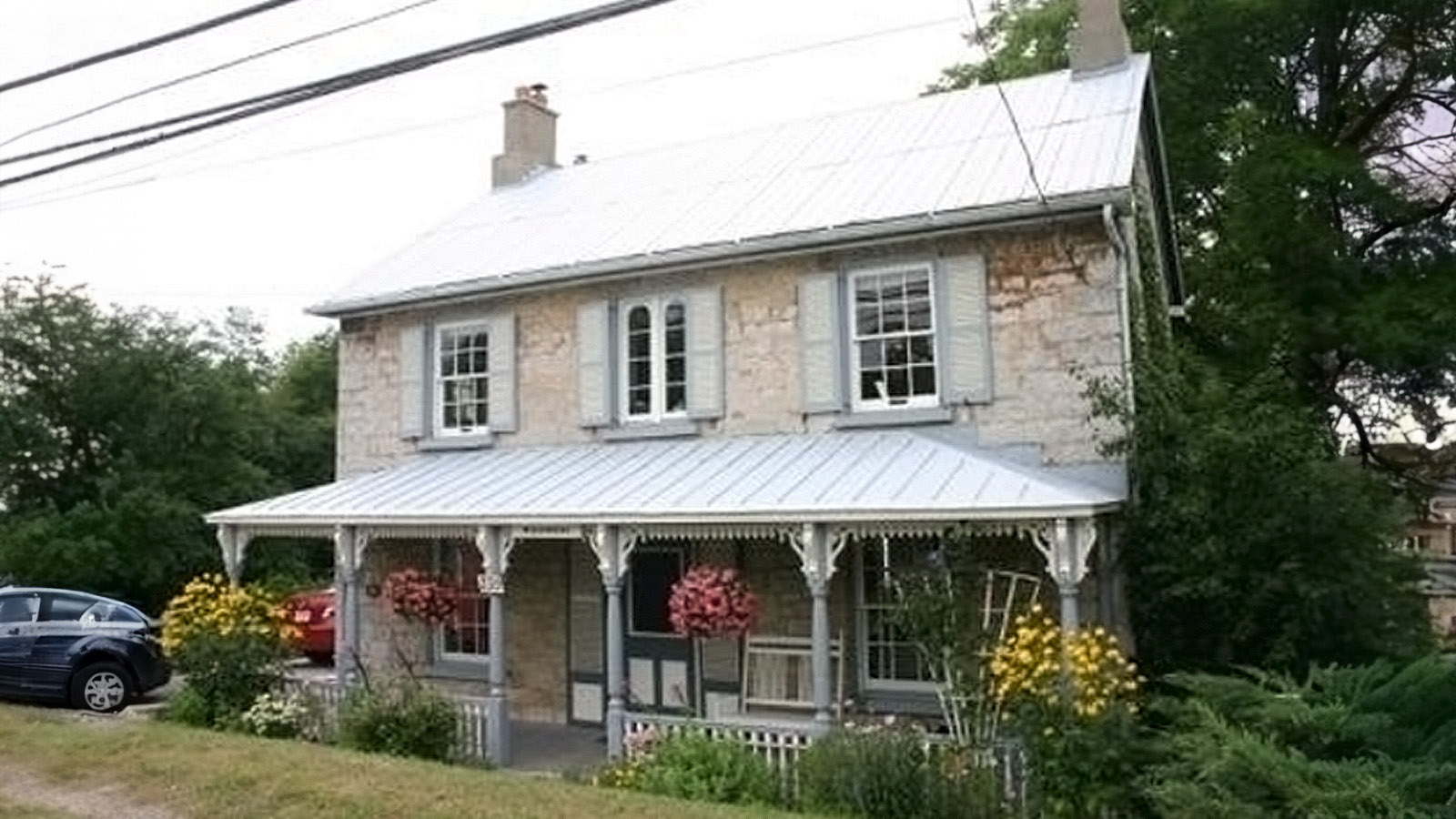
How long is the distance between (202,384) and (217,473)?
2.12 metres

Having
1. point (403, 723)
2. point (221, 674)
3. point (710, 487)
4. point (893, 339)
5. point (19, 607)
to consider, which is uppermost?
point (893, 339)

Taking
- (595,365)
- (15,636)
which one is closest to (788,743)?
(595,365)

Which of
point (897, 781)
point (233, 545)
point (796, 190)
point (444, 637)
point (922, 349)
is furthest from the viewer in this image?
point (444, 637)

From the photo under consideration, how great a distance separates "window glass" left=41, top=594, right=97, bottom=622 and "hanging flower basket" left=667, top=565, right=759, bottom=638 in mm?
8650

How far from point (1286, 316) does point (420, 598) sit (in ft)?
44.6

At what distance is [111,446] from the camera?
28.4 m

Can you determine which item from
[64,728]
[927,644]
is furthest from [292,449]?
[927,644]

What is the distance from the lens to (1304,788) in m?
8.19

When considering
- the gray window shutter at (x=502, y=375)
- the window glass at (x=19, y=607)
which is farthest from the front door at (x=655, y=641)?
the window glass at (x=19, y=607)

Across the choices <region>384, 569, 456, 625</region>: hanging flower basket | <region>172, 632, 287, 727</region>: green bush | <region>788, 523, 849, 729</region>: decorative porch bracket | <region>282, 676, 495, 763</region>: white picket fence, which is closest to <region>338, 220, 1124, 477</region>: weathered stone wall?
<region>384, 569, 456, 625</region>: hanging flower basket

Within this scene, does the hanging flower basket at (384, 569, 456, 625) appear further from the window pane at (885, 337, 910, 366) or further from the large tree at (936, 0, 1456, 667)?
the large tree at (936, 0, 1456, 667)

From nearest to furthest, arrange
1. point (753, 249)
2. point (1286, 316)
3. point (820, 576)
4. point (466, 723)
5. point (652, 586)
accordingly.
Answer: point (820, 576), point (466, 723), point (753, 249), point (652, 586), point (1286, 316)

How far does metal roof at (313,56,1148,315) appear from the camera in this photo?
13477 mm

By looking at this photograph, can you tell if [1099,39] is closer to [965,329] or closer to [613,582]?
[965,329]
